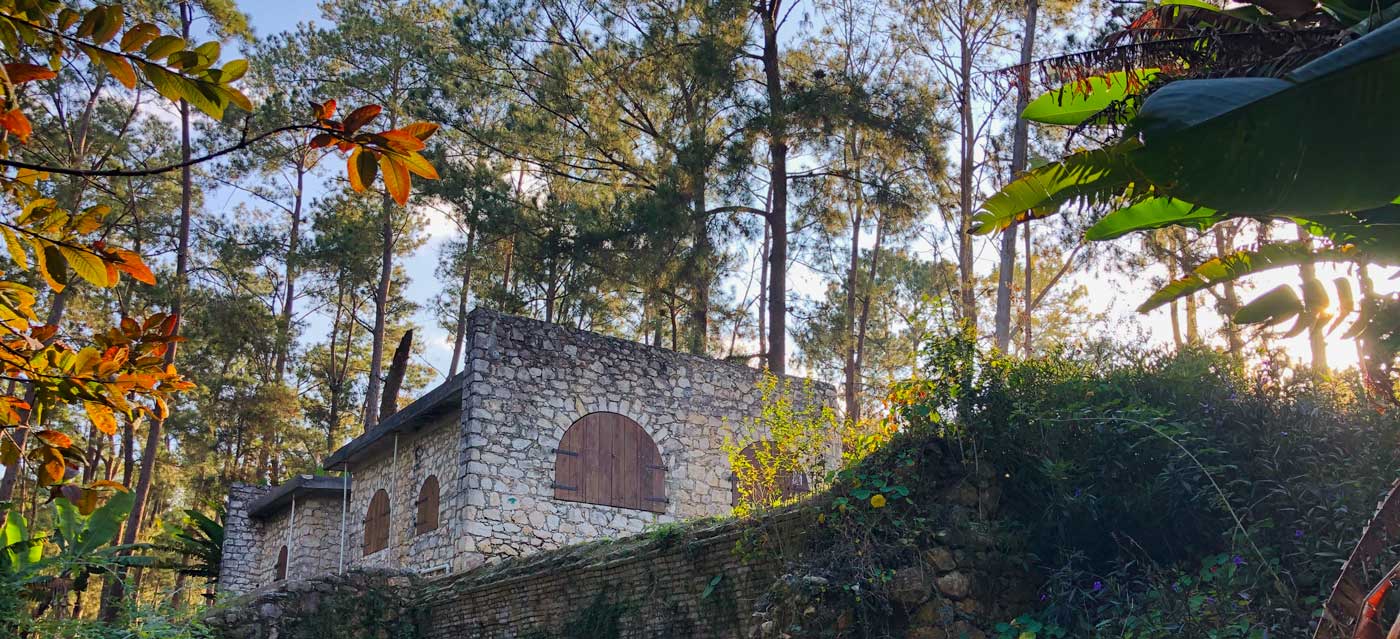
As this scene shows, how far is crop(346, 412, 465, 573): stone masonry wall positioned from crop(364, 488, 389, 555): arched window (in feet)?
0.38

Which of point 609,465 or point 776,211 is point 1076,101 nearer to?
point 609,465

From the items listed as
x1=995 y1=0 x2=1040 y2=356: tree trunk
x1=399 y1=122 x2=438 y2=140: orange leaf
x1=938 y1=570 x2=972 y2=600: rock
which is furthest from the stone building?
x1=399 y1=122 x2=438 y2=140: orange leaf

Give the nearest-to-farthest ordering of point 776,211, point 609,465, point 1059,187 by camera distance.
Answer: point 1059,187
point 609,465
point 776,211

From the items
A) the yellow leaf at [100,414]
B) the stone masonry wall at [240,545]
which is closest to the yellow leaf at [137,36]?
the yellow leaf at [100,414]

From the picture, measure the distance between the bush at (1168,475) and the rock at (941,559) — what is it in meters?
0.47

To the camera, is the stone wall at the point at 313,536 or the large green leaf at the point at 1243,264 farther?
the stone wall at the point at 313,536

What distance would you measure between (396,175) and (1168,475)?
5.26 m

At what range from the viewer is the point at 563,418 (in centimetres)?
1402

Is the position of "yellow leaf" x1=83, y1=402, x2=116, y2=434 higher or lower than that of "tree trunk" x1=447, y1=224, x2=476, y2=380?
lower

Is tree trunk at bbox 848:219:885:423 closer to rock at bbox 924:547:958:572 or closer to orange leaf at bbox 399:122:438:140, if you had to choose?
rock at bbox 924:547:958:572

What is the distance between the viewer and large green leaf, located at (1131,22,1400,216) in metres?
2.87

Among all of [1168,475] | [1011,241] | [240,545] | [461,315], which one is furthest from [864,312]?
[1168,475]

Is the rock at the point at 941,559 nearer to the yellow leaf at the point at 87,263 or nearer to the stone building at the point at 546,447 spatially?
the yellow leaf at the point at 87,263

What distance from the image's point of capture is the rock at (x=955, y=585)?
614cm
